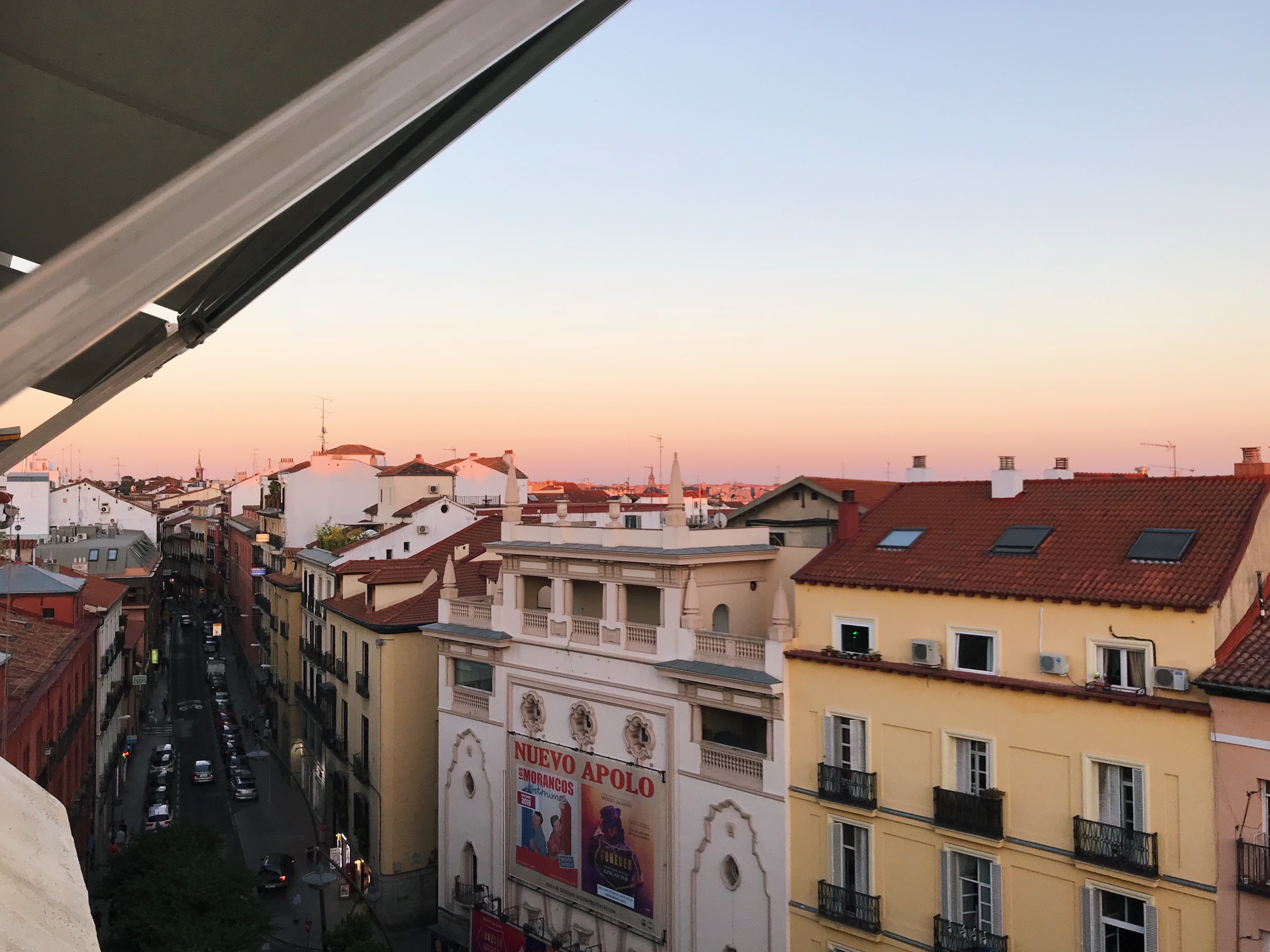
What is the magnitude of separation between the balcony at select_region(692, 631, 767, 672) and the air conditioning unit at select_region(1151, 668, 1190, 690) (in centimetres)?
763

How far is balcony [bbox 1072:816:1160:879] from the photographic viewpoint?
15422 mm

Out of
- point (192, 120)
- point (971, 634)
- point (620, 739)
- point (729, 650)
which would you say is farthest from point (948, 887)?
point (192, 120)

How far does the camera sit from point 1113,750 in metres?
15.9

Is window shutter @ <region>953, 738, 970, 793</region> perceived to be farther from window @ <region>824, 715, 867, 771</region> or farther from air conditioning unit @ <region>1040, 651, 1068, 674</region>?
air conditioning unit @ <region>1040, 651, 1068, 674</region>

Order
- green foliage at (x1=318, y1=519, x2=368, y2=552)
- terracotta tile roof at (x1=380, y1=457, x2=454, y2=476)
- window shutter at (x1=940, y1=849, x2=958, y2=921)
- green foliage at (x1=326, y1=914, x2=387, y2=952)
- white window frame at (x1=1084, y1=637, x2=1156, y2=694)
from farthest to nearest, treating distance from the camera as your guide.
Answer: terracotta tile roof at (x1=380, y1=457, x2=454, y2=476) < green foliage at (x1=318, y1=519, x2=368, y2=552) < green foliage at (x1=326, y1=914, x2=387, y2=952) < window shutter at (x1=940, y1=849, x2=958, y2=921) < white window frame at (x1=1084, y1=637, x2=1156, y2=694)

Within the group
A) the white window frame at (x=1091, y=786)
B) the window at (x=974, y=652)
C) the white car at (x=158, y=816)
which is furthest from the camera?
the white car at (x=158, y=816)

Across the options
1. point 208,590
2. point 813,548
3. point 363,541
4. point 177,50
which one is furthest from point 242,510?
point 177,50

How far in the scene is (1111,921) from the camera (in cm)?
1608

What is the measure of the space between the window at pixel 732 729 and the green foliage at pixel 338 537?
881 inches

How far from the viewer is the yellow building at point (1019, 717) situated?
15.4m

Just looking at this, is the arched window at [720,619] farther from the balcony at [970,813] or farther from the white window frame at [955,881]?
the white window frame at [955,881]

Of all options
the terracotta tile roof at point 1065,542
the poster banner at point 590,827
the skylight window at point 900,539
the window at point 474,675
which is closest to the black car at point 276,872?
the window at point 474,675

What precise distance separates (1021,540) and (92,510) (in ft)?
282

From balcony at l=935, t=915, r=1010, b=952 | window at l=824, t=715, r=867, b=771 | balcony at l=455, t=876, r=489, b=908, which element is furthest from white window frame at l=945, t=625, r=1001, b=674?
balcony at l=455, t=876, r=489, b=908
